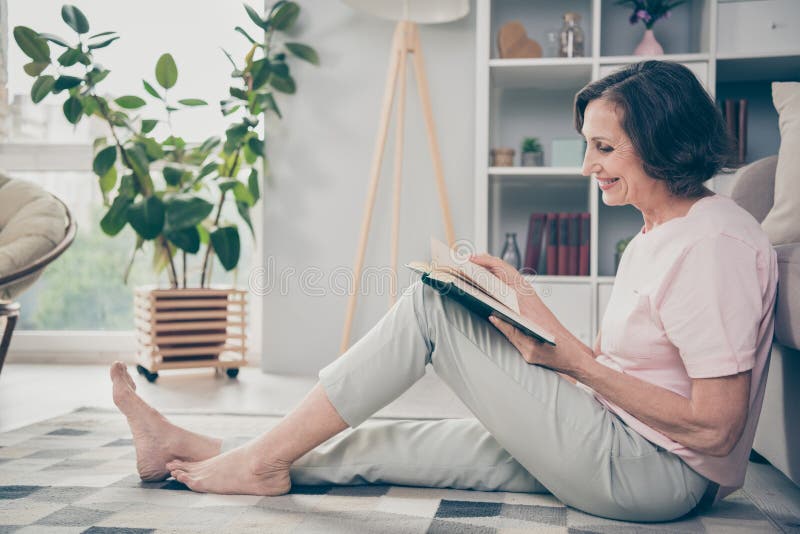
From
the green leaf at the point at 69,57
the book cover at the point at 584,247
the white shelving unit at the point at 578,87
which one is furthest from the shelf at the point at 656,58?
the green leaf at the point at 69,57

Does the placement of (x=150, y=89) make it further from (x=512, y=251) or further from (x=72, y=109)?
(x=512, y=251)

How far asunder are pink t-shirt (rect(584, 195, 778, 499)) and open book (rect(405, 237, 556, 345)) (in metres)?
0.18

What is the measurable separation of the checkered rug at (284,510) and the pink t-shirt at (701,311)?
201 millimetres

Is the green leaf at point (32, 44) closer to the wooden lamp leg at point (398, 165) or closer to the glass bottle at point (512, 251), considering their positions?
the wooden lamp leg at point (398, 165)

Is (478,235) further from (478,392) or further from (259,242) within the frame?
(478,392)

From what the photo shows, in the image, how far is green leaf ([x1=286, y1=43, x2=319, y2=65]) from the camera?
10.6ft

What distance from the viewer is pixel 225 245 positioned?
122 inches

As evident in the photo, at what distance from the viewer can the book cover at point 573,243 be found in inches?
114

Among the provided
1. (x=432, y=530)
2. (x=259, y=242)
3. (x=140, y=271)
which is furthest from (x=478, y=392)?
(x=140, y=271)

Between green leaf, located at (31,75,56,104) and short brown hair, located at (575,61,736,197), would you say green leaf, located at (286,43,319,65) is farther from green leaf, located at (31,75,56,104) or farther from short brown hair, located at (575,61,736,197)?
short brown hair, located at (575,61,736,197)

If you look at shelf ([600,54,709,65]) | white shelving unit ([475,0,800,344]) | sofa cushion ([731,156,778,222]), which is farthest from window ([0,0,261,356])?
sofa cushion ([731,156,778,222])

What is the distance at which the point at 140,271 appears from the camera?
12.2 ft

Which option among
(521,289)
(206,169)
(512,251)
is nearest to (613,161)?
(521,289)

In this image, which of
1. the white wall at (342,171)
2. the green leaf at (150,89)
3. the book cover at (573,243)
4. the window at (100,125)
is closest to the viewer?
the book cover at (573,243)
